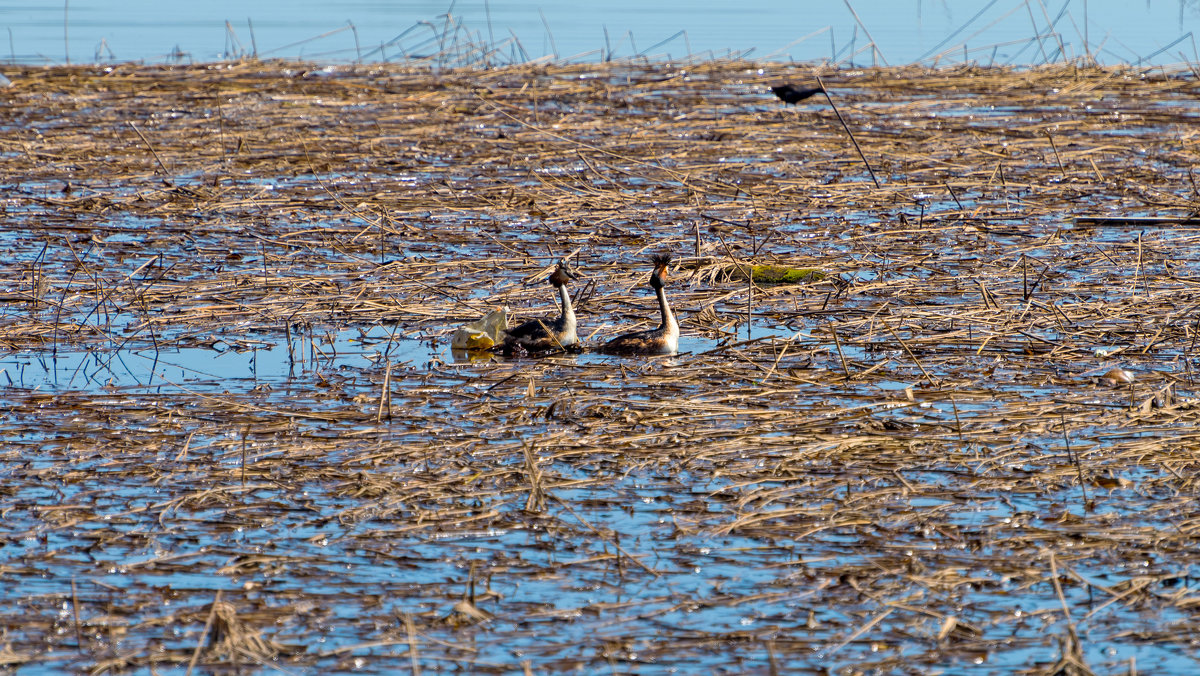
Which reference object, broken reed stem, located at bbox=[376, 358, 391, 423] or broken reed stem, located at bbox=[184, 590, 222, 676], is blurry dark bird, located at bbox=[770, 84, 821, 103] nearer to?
broken reed stem, located at bbox=[376, 358, 391, 423]

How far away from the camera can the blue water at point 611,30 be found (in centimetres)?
2473

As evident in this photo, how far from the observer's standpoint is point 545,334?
8.24 meters

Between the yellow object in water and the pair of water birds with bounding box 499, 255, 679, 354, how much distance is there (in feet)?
0.21

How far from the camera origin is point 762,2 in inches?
1508

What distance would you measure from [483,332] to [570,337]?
506 millimetres

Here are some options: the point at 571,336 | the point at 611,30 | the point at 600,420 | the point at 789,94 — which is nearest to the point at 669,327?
the point at 571,336

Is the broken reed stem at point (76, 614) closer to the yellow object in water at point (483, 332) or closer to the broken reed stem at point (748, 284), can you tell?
the yellow object in water at point (483, 332)

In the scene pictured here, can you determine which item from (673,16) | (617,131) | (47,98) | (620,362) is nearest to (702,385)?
(620,362)

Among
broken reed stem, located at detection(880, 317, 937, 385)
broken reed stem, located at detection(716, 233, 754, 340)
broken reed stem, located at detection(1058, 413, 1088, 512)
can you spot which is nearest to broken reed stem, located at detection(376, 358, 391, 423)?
broken reed stem, located at detection(716, 233, 754, 340)

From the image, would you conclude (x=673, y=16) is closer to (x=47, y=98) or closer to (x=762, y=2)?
(x=762, y=2)

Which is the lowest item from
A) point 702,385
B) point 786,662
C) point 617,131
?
point 786,662

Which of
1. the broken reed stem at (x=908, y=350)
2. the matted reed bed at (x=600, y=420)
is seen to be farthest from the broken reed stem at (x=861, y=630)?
the broken reed stem at (x=908, y=350)

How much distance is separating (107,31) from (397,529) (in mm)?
25789

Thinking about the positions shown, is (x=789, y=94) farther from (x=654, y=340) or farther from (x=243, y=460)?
(x=243, y=460)
